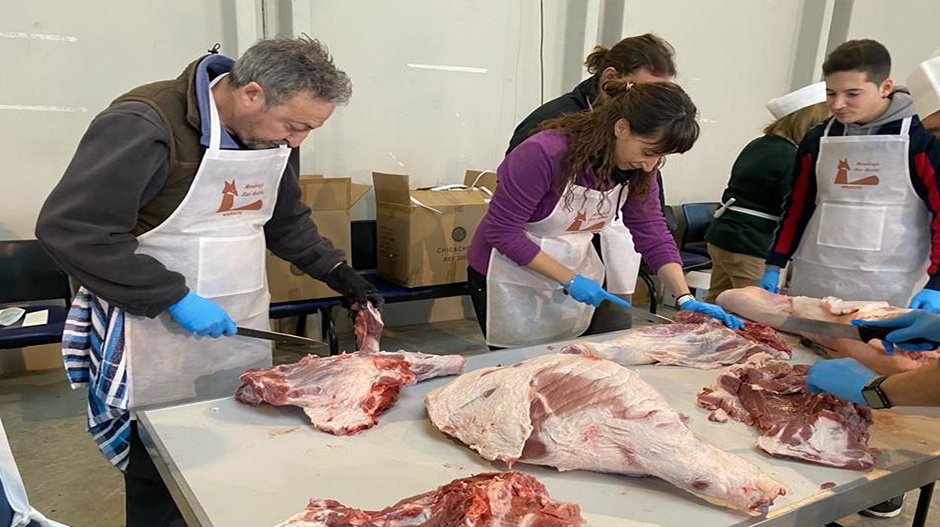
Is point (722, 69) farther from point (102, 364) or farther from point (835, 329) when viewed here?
point (102, 364)

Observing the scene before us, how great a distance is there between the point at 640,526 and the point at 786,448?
0.56m

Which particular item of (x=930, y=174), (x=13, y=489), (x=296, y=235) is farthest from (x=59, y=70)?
(x=930, y=174)

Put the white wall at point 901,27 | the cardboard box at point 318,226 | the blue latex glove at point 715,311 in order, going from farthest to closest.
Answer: the white wall at point 901,27 < the cardboard box at point 318,226 < the blue latex glove at point 715,311

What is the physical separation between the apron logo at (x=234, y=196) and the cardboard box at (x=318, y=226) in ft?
6.65

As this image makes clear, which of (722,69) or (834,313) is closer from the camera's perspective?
(834,313)

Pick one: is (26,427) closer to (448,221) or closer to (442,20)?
(448,221)

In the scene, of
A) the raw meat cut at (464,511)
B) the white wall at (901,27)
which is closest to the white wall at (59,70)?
the raw meat cut at (464,511)

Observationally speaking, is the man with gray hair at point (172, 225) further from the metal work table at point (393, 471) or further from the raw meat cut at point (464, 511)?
the raw meat cut at point (464, 511)

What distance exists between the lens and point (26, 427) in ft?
11.7

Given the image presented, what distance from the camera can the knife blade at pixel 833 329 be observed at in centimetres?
207

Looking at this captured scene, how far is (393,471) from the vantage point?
56.8 inches

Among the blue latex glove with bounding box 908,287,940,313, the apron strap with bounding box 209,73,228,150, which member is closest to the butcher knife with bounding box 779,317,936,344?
the blue latex glove with bounding box 908,287,940,313

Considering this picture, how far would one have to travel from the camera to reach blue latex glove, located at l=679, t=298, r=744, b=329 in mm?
2441

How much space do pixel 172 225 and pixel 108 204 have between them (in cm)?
23
